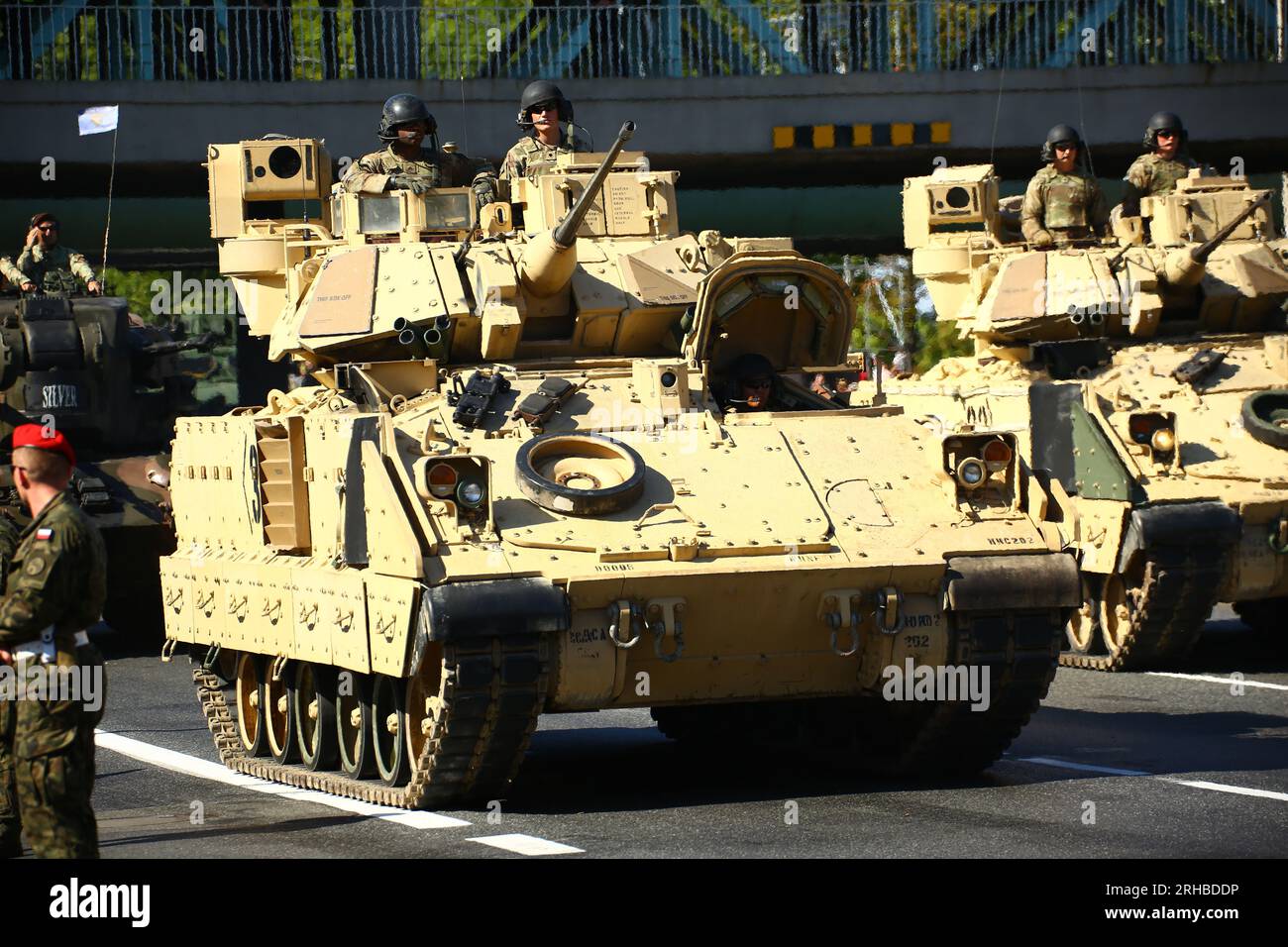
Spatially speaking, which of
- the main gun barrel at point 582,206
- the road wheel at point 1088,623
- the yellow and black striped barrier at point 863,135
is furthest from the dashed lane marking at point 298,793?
the yellow and black striped barrier at point 863,135

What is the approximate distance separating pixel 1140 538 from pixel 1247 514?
0.96 meters

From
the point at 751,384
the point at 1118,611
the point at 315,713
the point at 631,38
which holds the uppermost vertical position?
the point at 631,38

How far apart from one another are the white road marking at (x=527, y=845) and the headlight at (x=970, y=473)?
317 centimetres

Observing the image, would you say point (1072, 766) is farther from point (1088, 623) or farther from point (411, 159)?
point (411, 159)

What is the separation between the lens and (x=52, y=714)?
8.77 meters

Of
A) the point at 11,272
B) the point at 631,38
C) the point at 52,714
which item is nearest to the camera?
the point at 52,714

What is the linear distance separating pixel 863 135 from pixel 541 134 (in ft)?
42.2

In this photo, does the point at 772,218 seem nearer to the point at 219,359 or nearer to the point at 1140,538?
the point at 219,359

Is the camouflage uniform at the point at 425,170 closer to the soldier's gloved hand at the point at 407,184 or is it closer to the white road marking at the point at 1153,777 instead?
the soldier's gloved hand at the point at 407,184

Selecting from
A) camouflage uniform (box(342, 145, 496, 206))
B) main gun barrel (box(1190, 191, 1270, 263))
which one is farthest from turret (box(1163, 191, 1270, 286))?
camouflage uniform (box(342, 145, 496, 206))

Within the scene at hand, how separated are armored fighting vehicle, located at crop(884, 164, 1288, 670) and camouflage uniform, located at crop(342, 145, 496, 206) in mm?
3763

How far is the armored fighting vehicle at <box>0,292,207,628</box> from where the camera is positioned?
2059cm

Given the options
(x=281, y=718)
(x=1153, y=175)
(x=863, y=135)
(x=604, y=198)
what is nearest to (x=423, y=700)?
(x=281, y=718)
